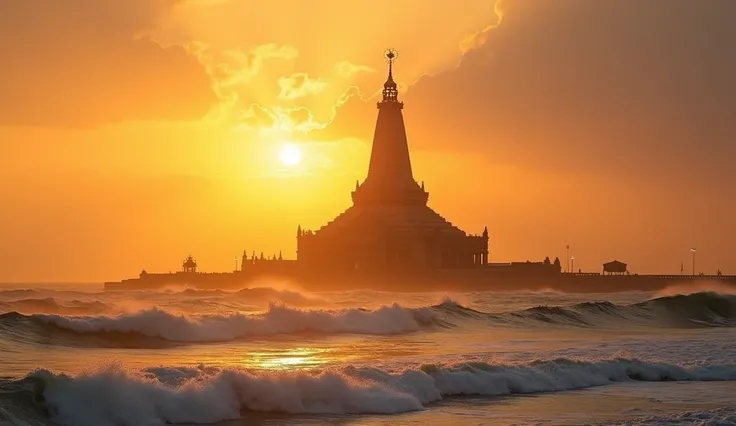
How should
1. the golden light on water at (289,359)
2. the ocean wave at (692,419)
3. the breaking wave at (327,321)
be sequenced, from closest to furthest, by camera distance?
1. the ocean wave at (692,419)
2. the golden light on water at (289,359)
3. the breaking wave at (327,321)

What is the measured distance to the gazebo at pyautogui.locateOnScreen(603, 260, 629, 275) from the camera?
481ft

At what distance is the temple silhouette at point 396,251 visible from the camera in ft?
408

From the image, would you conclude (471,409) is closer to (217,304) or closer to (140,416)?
(140,416)

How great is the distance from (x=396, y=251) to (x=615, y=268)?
3287 cm

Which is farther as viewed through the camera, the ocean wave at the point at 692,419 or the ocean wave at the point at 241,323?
the ocean wave at the point at 241,323

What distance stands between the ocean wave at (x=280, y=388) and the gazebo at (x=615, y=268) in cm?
11017

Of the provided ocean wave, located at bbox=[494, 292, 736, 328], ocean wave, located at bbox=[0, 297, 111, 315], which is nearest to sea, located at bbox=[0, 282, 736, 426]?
ocean wave, located at bbox=[494, 292, 736, 328]

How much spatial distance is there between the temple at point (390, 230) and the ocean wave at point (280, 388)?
287 feet

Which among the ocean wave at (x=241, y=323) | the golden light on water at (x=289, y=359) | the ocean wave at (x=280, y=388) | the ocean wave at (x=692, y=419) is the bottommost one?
the ocean wave at (x=692, y=419)

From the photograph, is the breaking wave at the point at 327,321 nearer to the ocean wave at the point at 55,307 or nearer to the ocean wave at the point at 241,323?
the ocean wave at the point at 241,323

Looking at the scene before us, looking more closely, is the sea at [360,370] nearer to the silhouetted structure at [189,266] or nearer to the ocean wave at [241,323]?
the ocean wave at [241,323]

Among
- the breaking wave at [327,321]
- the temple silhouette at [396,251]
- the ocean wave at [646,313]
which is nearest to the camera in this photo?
the breaking wave at [327,321]

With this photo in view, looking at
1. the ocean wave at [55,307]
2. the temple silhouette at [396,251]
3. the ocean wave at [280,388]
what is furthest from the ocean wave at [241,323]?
the temple silhouette at [396,251]

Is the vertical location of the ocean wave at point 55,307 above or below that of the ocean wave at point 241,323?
above
